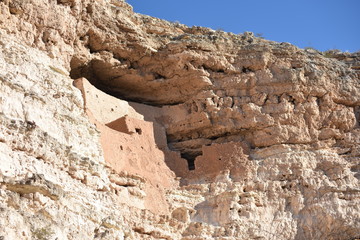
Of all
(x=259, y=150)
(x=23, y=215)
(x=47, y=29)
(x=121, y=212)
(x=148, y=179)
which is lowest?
(x=23, y=215)

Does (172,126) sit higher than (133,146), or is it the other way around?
(172,126)

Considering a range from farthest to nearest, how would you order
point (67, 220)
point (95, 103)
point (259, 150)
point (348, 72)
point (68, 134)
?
point (348, 72) < point (259, 150) < point (95, 103) < point (68, 134) < point (67, 220)

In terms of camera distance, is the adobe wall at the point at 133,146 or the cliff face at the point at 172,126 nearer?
the cliff face at the point at 172,126

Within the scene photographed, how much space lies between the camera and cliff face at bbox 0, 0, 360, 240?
13898 millimetres

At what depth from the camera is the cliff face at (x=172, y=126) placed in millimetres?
13898

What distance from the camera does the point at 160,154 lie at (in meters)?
18.9

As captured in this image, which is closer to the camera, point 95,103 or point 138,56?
point 95,103

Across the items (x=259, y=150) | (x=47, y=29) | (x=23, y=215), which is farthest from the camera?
(x=259, y=150)

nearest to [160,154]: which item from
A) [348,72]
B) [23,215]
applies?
[348,72]

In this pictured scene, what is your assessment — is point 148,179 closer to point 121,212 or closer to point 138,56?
point 121,212

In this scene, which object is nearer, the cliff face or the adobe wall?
the cliff face

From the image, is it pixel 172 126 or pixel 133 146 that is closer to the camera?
pixel 133 146

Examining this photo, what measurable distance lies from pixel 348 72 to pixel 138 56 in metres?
6.25

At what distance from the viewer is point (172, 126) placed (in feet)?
65.8
